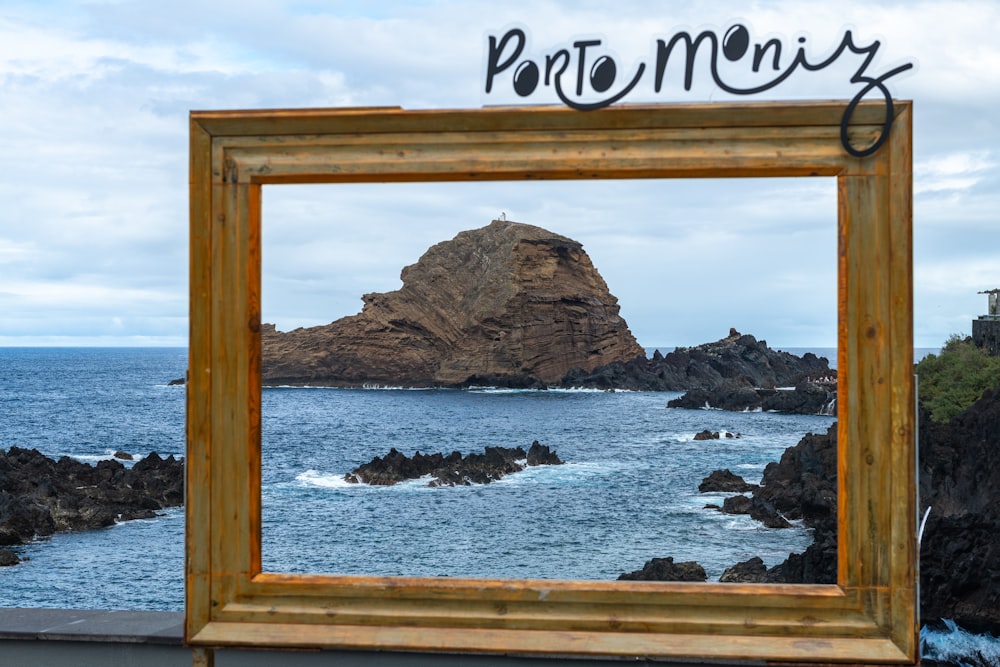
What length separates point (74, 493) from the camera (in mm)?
27797

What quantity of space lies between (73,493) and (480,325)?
Result: 5504 cm

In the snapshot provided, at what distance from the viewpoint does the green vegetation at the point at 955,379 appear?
2692 centimetres

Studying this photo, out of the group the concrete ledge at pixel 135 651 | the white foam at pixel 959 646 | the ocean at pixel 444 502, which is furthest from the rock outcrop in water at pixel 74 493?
the concrete ledge at pixel 135 651

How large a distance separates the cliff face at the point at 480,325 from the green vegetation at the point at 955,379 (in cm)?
5101

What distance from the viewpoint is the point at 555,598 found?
351cm

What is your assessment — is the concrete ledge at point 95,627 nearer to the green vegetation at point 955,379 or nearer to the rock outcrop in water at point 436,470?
the green vegetation at point 955,379

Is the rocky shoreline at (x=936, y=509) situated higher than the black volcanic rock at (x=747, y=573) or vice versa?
the rocky shoreline at (x=936, y=509)

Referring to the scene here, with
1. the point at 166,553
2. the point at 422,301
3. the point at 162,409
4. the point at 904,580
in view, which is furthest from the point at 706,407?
the point at 904,580

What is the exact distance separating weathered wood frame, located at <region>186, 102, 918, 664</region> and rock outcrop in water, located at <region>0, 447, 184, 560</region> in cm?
2220

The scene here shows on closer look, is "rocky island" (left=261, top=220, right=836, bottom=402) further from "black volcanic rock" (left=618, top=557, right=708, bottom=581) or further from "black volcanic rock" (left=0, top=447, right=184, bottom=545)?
"black volcanic rock" (left=618, top=557, right=708, bottom=581)

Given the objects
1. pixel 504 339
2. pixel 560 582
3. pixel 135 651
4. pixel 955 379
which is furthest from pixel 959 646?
pixel 504 339

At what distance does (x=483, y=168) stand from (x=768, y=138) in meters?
0.98

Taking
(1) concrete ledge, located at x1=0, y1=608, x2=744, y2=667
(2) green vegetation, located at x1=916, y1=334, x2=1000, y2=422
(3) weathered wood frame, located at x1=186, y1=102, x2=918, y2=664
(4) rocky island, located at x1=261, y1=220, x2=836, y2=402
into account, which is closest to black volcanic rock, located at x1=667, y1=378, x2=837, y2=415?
(4) rocky island, located at x1=261, y1=220, x2=836, y2=402

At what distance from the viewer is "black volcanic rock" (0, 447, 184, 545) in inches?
957
